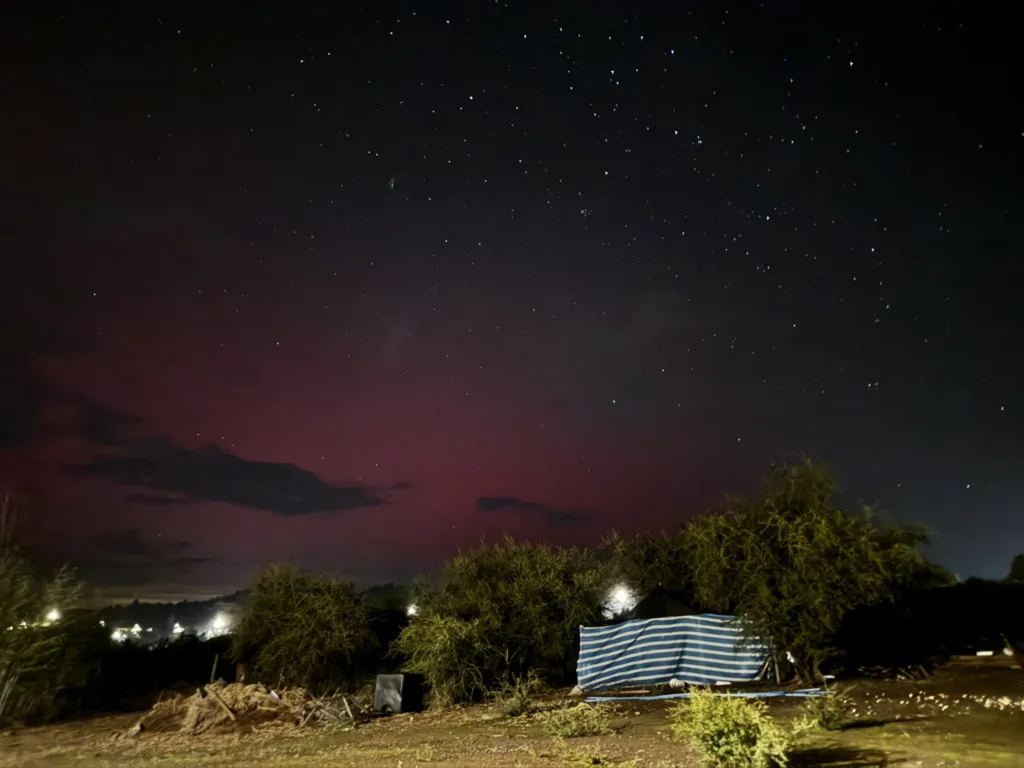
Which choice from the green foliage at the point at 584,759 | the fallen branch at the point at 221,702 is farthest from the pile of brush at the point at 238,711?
the green foliage at the point at 584,759

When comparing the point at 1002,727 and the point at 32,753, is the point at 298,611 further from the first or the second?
the point at 1002,727

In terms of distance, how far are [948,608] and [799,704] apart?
14.8 metres

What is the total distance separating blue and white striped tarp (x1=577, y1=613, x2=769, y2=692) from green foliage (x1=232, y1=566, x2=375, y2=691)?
Answer: 299 inches

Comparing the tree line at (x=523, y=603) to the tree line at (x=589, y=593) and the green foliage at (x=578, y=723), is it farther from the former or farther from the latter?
the green foliage at (x=578, y=723)

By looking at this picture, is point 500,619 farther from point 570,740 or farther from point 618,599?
point 570,740

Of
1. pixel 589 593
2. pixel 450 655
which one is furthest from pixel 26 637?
pixel 589 593

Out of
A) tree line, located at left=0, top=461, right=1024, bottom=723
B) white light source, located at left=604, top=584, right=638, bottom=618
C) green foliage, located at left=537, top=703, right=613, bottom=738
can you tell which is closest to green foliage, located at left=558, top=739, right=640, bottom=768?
green foliage, located at left=537, top=703, right=613, bottom=738

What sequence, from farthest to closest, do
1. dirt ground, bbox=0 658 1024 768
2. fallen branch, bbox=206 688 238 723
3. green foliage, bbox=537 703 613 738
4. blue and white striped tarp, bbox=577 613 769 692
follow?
blue and white striped tarp, bbox=577 613 769 692, fallen branch, bbox=206 688 238 723, green foliage, bbox=537 703 613 738, dirt ground, bbox=0 658 1024 768

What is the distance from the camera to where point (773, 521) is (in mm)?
16844

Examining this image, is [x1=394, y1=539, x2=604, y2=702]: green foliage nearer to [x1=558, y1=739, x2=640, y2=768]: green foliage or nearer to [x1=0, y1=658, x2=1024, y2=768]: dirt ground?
[x1=0, y1=658, x2=1024, y2=768]: dirt ground

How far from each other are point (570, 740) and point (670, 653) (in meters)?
6.90

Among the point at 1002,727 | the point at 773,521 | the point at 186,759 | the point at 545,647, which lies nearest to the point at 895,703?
the point at 1002,727

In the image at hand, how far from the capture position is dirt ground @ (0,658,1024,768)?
9.09 metres

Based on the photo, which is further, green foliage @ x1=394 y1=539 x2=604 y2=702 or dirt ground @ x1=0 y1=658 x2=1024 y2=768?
green foliage @ x1=394 y1=539 x2=604 y2=702
